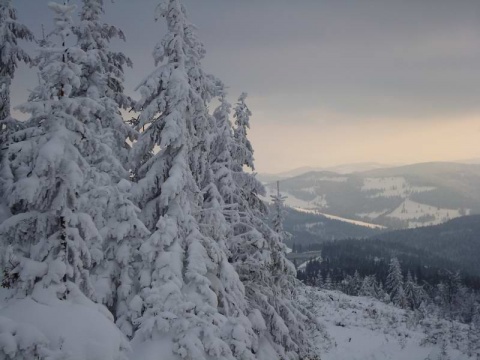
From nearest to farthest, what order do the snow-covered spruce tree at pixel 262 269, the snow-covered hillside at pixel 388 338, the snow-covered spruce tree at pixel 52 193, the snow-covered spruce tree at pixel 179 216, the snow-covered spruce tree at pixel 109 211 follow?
1. the snow-covered spruce tree at pixel 52 193
2. the snow-covered spruce tree at pixel 179 216
3. the snow-covered spruce tree at pixel 109 211
4. the snow-covered spruce tree at pixel 262 269
5. the snow-covered hillside at pixel 388 338

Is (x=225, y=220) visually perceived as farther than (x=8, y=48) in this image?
Yes

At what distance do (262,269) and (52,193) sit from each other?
Result: 31.6 feet

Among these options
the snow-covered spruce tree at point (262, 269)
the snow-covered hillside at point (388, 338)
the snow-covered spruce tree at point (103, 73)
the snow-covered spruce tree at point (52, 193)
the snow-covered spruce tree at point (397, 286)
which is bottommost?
the snow-covered spruce tree at point (397, 286)

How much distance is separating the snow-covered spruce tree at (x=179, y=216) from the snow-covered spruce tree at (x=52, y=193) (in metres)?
2.39

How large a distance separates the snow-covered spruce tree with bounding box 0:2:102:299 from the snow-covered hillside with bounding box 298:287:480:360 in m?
25.8

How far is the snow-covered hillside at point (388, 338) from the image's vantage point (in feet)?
115

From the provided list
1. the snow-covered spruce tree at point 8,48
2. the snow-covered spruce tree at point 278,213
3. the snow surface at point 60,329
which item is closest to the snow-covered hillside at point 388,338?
the snow-covered spruce tree at point 278,213

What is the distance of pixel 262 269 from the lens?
15.6 m

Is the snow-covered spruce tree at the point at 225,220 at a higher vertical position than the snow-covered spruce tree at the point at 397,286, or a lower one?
higher

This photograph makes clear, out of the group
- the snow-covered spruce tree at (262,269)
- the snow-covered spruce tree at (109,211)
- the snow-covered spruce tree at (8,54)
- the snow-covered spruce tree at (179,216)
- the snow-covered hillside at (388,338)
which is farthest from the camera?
the snow-covered hillside at (388,338)

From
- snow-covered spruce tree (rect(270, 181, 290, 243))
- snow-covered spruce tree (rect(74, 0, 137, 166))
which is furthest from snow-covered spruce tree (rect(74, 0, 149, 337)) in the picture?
snow-covered spruce tree (rect(270, 181, 290, 243))

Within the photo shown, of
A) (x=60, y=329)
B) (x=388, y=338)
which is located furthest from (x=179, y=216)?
(x=388, y=338)

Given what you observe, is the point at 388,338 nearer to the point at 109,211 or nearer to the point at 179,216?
the point at 179,216

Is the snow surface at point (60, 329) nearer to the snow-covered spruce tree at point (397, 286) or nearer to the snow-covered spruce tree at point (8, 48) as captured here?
the snow-covered spruce tree at point (8, 48)
